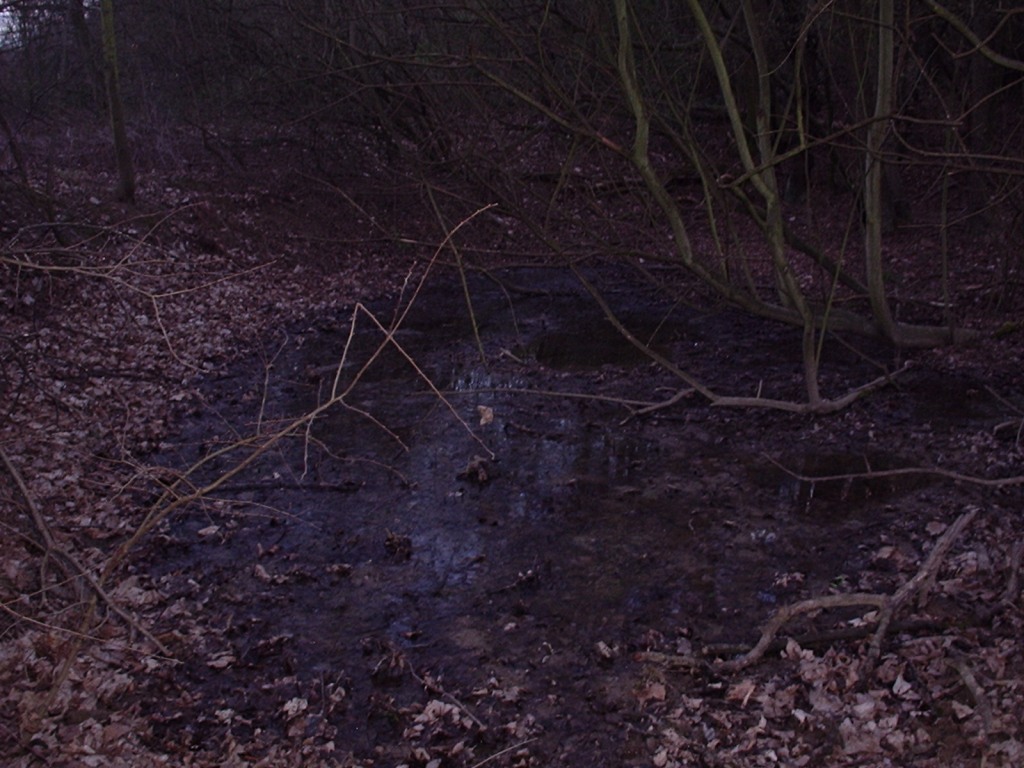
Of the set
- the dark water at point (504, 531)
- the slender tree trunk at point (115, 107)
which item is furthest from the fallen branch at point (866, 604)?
the slender tree trunk at point (115, 107)

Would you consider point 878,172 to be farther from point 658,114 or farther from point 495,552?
point 495,552

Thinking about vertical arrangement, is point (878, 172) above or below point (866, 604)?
above

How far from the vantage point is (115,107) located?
45.8ft

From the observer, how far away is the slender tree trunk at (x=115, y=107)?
43.7 ft

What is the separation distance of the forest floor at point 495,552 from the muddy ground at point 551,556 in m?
0.02

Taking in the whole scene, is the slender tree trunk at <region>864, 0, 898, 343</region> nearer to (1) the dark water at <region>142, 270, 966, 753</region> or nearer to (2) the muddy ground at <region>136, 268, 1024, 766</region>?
(2) the muddy ground at <region>136, 268, 1024, 766</region>

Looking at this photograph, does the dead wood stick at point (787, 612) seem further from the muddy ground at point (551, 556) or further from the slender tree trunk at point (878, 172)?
the slender tree trunk at point (878, 172)

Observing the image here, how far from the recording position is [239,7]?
16.9m

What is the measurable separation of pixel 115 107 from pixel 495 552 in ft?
34.6

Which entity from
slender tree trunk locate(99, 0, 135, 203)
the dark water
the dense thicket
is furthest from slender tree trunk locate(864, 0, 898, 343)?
slender tree trunk locate(99, 0, 135, 203)

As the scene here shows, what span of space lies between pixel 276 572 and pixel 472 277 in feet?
30.6

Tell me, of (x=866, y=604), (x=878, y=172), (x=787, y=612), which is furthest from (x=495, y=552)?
(x=878, y=172)

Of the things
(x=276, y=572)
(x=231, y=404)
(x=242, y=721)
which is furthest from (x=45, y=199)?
(x=242, y=721)

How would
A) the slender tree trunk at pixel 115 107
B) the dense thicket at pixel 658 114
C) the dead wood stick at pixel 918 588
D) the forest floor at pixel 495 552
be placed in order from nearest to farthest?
1. the forest floor at pixel 495 552
2. the dead wood stick at pixel 918 588
3. the dense thicket at pixel 658 114
4. the slender tree trunk at pixel 115 107
